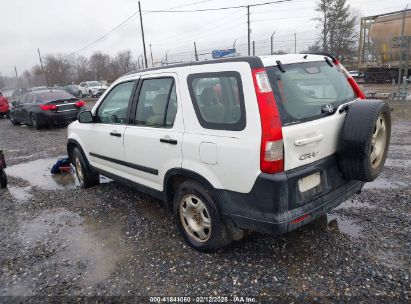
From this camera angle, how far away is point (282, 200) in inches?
101

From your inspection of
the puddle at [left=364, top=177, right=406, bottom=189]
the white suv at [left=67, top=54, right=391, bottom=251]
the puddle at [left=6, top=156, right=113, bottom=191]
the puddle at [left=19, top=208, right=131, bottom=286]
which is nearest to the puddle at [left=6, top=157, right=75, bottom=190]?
the puddle at [left=6, top=156, right=113, bottom=191]

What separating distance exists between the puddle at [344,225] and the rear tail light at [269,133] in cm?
157

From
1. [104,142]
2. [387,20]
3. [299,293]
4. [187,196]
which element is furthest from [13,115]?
[387,20]

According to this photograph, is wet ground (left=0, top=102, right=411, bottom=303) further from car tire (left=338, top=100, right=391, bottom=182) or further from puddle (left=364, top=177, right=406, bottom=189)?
car tire (left=338, top=100, right=391, bottom=182)

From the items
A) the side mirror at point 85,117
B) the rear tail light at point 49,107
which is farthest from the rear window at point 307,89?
the rear tail light at point 49,107

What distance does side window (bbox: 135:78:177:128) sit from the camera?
336cm

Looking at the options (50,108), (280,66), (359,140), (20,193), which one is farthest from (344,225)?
(50,108)

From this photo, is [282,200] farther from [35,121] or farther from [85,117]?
[35,121]

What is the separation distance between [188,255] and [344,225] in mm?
1799

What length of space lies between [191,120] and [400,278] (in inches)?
88.5

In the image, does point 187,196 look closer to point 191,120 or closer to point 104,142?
point 191,120

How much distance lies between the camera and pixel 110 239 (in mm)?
3826

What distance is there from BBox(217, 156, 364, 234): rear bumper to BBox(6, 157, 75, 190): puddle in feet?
13.3

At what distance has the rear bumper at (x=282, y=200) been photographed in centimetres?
257
